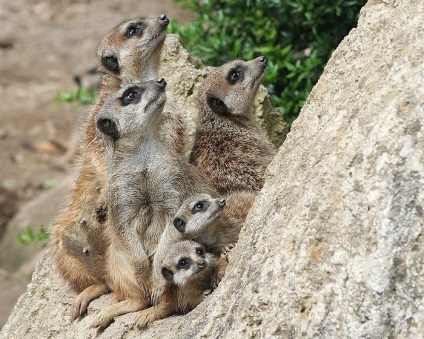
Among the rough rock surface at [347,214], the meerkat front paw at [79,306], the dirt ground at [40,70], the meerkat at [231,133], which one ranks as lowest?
the dirt ground at [40,70]

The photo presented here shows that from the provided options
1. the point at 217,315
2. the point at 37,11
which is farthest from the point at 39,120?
the point at 217,315

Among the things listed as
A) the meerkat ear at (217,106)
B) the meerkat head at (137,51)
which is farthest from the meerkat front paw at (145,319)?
the meerkat head at (137,51)

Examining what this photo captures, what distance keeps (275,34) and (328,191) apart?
2.85 m

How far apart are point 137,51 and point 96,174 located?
2.24 feet

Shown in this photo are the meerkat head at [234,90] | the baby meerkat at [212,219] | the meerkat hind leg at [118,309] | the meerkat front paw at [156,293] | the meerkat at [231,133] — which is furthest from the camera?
the meerkat head at [234,90]

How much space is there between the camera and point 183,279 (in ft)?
11.6

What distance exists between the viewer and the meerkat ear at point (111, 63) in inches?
185

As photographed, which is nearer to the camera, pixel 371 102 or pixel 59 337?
pixel 371 102

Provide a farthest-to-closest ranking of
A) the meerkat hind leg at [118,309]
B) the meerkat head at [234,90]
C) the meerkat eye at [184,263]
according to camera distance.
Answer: the meerkat head at [234,90] < the meerkat hind leg at [118,309] < the meerkat eye at [184,263]

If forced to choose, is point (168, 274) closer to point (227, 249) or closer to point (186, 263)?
point (186, 263)

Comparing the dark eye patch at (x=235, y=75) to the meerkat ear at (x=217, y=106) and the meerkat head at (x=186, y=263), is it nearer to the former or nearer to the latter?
the meerkat ear at (x=217, y=106)

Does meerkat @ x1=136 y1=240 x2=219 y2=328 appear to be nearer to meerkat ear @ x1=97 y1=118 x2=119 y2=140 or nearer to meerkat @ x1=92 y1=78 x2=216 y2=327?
meerkat @ x1=92 y1=78 x2=216 y2=327

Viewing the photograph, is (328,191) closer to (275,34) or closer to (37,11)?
(275,34)

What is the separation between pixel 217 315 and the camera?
302 cm
